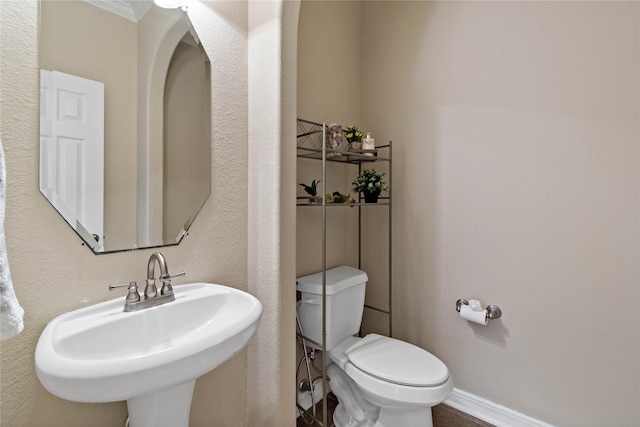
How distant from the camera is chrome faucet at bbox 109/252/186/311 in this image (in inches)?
35.8

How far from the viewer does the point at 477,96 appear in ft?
5.24

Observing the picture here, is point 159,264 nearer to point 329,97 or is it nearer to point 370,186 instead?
point 370,186

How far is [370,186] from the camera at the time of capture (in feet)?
5.70

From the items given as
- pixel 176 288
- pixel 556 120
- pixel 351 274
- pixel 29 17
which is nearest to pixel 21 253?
pixel 176 288

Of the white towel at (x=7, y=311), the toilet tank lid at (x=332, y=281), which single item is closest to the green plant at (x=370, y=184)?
the toilet tank lid at (x=332, y=281)

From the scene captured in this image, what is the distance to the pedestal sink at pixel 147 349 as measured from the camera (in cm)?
61

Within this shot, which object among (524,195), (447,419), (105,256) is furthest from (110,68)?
(447,419)

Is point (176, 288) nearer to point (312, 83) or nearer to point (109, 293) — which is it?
point (109, 293)

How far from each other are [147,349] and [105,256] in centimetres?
32

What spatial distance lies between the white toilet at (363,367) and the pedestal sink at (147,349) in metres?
0.66

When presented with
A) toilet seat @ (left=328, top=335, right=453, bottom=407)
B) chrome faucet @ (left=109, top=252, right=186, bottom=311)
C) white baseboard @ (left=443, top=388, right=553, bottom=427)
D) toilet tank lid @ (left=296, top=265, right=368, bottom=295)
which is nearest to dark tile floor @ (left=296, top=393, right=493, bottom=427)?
white baseboard @ (left=443, top=388, right=553, bottom=427)

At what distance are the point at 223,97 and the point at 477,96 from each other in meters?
1.30

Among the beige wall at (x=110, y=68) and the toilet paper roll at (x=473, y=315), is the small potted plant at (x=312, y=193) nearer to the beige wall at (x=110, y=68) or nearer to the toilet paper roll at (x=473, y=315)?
the beige wall at (x=110, y=68)

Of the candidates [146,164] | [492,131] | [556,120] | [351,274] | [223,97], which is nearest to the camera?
[146,164]
